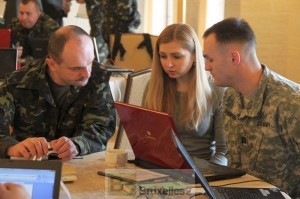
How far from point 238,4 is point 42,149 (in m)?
3.25

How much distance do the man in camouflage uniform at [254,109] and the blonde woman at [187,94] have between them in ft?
0.70

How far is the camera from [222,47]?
2461mm

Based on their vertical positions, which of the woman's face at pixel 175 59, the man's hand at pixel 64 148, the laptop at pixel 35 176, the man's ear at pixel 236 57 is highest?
the man's ear at pixel 236 57

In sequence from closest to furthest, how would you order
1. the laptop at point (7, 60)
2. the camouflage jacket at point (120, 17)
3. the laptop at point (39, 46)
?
the laptop at point (7, 60)
the laptop at point (39, 46)
the camouflage jacket at point (120, 17)

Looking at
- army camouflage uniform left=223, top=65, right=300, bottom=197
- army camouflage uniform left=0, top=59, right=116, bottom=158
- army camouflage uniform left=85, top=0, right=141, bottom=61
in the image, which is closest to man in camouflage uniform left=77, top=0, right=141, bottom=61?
army camouflage uniform left=85, top=0, right=141, bottom=61

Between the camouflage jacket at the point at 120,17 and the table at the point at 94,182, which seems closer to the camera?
the table at the point at 94,182

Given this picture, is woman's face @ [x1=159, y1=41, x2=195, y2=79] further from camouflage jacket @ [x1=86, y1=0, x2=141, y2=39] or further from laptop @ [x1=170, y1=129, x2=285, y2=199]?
camouflage jacket @ [x1=86, y1=0, x2=141, y2=39]

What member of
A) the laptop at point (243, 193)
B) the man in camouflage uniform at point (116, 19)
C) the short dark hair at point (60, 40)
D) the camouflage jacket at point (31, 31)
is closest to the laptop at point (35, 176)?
the laptop at point (243, 193)

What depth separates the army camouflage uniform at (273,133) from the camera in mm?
2283

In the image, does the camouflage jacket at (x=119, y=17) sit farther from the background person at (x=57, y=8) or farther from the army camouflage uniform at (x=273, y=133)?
the army camouflage uniform at (x=273, y=133)

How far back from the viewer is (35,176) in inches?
59.1

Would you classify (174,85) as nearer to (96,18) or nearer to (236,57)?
(236,57)

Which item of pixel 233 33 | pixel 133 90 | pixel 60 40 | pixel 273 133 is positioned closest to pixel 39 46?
pixel 133 90

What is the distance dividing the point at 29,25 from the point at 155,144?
3568 mm
